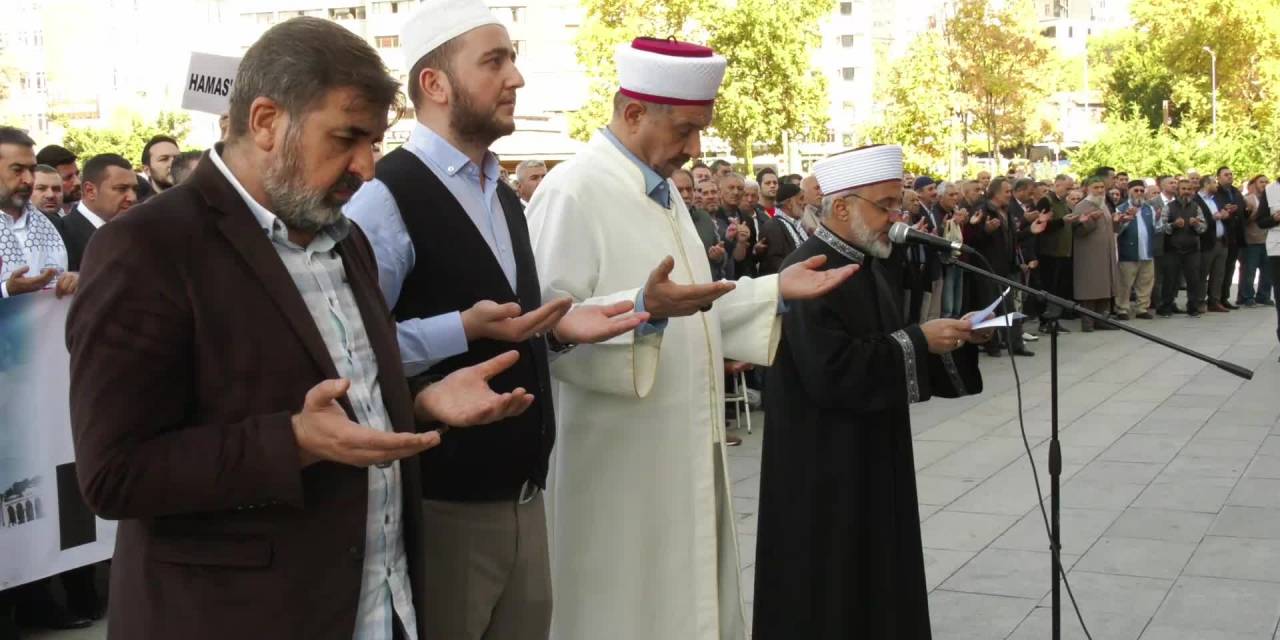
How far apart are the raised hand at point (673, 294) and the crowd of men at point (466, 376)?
1 centimetres

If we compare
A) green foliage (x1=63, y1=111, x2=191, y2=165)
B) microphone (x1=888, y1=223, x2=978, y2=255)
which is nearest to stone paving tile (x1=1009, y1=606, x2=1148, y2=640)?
microphone (x1=888, y1=223, x2=978, y2=255)

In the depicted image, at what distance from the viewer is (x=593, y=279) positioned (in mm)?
3637

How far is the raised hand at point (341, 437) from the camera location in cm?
199

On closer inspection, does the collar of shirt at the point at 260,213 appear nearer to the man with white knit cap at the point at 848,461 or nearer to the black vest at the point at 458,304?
the black vest at the point at 458,304

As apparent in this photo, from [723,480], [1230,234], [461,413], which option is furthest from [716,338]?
[1230,234]

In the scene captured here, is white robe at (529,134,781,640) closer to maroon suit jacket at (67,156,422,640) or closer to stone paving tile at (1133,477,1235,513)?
maroon suit jacket at (67,156,422,640)

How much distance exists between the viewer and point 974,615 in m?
5.55

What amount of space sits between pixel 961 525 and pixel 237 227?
5620 mm

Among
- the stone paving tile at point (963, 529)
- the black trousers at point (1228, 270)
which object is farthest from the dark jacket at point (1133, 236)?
the stone paving tile at point (963, 529)

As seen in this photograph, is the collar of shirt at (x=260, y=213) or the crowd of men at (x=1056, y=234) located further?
the crowd of men at (x=1056, y=234)

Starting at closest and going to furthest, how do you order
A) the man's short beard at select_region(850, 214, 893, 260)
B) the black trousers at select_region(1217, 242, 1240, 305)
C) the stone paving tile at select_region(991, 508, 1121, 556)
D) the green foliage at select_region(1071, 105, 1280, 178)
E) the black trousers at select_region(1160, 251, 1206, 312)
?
the man's short beard at select_region(850, 214, 893, 260), the stone paving tile at select_region(991, 508, 1121, 556), the black trousers at select_region(1160, 251, 1206, 312), the black trousers at select_region(1217, 242, 1240, 305), the green foliage at select_region(1071, 105, 1280, 178)

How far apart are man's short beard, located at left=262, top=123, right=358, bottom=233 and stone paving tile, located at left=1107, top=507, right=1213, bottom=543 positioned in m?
5.65

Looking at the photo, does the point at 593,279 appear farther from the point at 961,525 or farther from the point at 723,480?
the point at 961,525

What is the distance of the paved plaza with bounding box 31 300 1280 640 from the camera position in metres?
5.58
